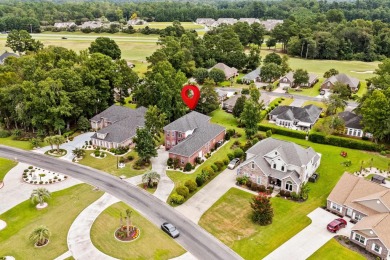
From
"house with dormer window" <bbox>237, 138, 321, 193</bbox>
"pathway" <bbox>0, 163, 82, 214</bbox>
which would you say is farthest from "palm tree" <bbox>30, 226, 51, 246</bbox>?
"house with dormer window" <bbox>237, 138, 321, 193</bbox>

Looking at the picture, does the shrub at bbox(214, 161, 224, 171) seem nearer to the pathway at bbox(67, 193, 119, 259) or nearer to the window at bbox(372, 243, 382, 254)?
the pathway at bbox(67, 193, 119, 259)

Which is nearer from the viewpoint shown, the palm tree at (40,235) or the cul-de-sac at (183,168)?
the palm tree at (40,235)

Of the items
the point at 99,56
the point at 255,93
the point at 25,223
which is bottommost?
the point at 25,223

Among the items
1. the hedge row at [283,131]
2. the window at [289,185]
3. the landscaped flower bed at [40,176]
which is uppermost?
the hedge row at [283,131]

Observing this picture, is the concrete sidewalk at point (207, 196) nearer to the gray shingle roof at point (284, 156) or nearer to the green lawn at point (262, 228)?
the green lawn at point (262, 228)

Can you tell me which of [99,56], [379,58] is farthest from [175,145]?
[379,58]

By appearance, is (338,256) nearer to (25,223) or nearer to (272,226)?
(272,226)

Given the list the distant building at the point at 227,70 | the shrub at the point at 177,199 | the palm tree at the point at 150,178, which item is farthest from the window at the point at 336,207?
the distant building at the point at 227,70
